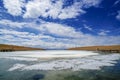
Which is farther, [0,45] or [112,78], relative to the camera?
[0,45]

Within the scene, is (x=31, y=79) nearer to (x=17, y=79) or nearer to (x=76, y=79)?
(x=17, y=79)

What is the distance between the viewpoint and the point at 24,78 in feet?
31.4

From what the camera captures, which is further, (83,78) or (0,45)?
(0,45)

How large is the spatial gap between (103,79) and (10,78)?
5.11 metres

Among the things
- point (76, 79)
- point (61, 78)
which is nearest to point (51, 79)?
point (61, 78)

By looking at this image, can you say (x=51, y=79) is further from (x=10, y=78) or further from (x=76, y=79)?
(x=10, y=78)

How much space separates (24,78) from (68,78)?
95.8 inches

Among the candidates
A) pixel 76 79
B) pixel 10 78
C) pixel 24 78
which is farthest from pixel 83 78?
pixel 10 78

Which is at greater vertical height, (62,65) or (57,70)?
(62,65)

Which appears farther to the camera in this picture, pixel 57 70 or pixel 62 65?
pixel 62 65

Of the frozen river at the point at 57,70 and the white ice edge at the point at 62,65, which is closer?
the frozen river at the point at 57,70

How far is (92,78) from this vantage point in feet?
31.9

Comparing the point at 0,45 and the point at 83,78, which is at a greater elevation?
the point at 0,45

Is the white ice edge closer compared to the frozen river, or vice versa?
the frozen river
